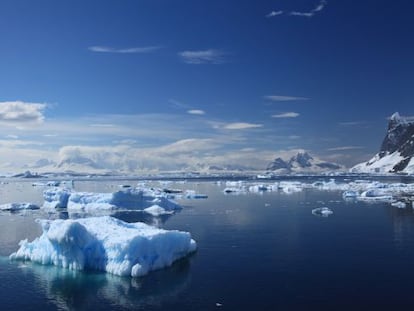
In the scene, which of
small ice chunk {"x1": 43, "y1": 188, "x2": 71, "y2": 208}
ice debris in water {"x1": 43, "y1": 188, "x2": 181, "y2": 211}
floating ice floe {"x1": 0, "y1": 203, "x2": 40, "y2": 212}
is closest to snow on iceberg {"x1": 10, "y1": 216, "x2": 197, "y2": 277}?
ice debris in water {"x1": 43, "y1": 188, "x2": 181, "y2": 211}

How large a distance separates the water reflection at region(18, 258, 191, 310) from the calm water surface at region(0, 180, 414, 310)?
0.05 metres

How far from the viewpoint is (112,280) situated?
74.0 ft

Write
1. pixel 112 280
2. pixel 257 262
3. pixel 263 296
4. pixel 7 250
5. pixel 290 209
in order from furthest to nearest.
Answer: pixel 290 209 → pixel 7 250 → pixel 257 262 → pixel 112 280 → pixel 263 296

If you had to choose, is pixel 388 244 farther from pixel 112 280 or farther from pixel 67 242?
pixel 67 242

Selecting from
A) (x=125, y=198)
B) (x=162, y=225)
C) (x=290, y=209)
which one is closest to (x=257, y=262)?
(x=162, y=225)

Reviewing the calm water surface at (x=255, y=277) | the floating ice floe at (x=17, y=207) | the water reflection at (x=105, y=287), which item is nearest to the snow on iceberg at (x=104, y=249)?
the water reflection at (x=105, y=287)

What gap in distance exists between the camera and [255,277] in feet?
75.8

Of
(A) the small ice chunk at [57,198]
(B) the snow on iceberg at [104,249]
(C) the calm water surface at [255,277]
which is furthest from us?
(A) the small ice chunk at [57,198]

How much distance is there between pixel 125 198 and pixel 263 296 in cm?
3835

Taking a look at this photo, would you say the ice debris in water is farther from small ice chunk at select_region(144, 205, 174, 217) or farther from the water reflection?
the water reflection

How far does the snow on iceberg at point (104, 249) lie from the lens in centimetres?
2364

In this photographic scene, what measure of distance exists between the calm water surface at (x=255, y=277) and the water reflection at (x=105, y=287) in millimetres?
46

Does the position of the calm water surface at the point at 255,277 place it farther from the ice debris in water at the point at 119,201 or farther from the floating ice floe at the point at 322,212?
the ice debris in water at the point at 119,201

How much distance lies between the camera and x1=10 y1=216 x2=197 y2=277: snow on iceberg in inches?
931
